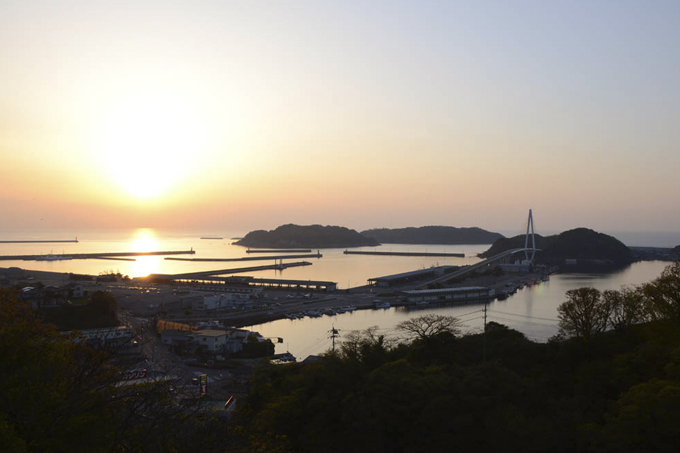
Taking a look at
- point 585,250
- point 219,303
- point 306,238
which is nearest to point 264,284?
point 219,303

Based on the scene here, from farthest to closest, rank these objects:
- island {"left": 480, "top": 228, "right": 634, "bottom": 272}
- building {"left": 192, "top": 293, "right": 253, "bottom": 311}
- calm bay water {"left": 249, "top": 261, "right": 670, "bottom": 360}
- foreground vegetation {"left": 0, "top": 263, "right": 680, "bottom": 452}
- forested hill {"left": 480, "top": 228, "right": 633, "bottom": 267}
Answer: forested hill {"left": 480, "top": 228, "right": 633, "bottom": 267}, island {"left": 480, "top": 228, "right": 634, "bottom": 272}, building {"left": 192, "top": 293, "right": 253, "bottom": 311}, calm bay water {"left": 249, "top": 261, "right": 670, "bottom": 360}, foreground vegetation {"left": 0, "top": 263, "right": 680, "bottom": 452}

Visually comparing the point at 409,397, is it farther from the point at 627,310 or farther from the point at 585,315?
the point at 627,310

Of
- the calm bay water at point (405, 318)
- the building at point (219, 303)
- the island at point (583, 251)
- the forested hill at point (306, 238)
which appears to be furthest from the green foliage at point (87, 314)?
the forested hill at point (306, 238)

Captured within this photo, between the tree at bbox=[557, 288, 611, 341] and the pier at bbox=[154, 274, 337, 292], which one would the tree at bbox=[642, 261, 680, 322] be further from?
the pier at bbox=[154, 274, 337, 292]

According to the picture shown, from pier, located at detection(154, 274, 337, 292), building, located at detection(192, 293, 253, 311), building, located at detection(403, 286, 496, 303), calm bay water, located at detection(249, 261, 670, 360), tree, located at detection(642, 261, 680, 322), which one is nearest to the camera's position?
tree, located at detection(642, 261, 680, 322)

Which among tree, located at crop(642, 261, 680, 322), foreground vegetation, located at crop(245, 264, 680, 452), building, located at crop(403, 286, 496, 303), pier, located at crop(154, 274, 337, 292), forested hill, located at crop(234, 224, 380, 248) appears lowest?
building, located at crop(403, 286, 496, 303)

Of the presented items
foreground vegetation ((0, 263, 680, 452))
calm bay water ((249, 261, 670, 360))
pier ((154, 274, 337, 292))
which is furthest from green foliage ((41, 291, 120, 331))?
pier ((154, 274, 337, 292))
